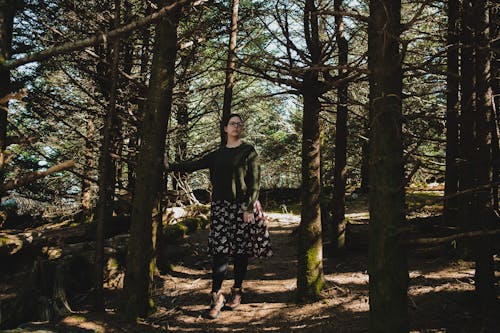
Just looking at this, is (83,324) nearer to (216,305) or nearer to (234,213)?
(216,305)

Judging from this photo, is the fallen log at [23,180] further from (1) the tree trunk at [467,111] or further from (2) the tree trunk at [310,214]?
(1) the tree trunk at [467,111]

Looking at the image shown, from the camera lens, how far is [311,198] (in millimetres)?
4992

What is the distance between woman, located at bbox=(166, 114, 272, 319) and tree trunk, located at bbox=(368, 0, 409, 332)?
8.55ft

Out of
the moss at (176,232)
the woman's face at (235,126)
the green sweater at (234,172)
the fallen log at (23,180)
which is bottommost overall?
the moss at (176,232)

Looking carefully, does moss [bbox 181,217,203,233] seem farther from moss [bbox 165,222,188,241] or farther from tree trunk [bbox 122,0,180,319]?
tree trunk [bbox 122,0,180,319]

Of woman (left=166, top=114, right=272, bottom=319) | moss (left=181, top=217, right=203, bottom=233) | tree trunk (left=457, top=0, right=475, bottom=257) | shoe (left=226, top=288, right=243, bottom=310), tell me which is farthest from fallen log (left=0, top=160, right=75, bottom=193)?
moss (left=181, top=217, right=203, bottom=233)

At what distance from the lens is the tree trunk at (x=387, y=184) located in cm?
235

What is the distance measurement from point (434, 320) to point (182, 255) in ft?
19.2

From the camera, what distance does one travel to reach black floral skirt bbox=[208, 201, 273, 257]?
4945 mm

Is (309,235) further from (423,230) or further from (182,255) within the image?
Result: (182,255)

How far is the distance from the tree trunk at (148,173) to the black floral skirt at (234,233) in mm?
864

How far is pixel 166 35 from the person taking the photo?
452cm

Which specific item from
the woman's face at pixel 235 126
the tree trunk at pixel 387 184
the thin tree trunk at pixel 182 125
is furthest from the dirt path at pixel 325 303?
the thin tree trunk at pixel 182 125

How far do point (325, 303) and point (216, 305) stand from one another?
4.46 ft
